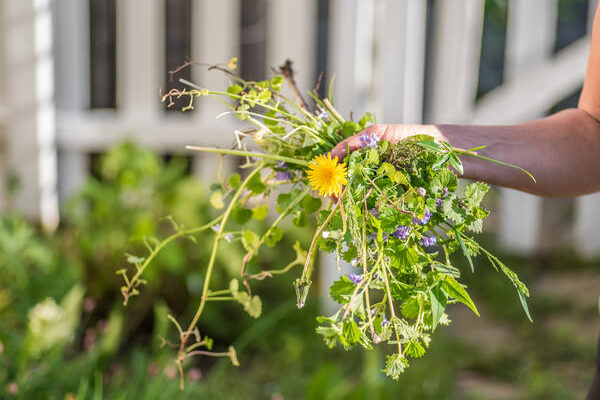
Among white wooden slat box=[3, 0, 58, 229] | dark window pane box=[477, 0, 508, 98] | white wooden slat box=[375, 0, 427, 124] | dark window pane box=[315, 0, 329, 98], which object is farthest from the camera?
dark window pane box=[477, 0, 508, 98]

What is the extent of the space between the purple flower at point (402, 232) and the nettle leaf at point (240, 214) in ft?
1.28

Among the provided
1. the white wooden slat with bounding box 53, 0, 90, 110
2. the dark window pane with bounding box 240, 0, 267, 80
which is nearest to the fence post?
the white wooden slat with bounding box 53, 0, 90, 110

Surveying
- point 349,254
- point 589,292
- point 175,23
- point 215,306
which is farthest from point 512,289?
point 349,254

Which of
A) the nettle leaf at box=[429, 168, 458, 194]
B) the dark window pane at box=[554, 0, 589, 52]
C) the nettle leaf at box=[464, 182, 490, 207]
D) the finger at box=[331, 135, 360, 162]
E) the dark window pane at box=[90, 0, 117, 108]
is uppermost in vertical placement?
the dark window pane at box=[554, 0, 589, 52]

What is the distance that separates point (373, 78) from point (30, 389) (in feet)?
6.67

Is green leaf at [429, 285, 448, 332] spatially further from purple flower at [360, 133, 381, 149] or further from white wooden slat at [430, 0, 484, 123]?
white wooden slat at [430, 0, 484, 123]

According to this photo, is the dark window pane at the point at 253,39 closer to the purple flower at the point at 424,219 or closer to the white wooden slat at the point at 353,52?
the white wooden slat at the point at 353,52

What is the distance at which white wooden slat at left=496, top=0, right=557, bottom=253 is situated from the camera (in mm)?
3623

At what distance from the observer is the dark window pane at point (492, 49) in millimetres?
5902

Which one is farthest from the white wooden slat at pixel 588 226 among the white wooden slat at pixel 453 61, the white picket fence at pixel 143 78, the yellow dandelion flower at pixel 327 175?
the yellow dandelion flower at pixel 327 175

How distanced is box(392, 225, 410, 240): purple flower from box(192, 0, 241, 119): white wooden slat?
2.66 metres

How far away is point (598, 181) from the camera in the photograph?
4.10 feet

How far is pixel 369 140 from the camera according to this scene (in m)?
0.94

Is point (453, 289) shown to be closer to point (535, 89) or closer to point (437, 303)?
point (437, 303)
